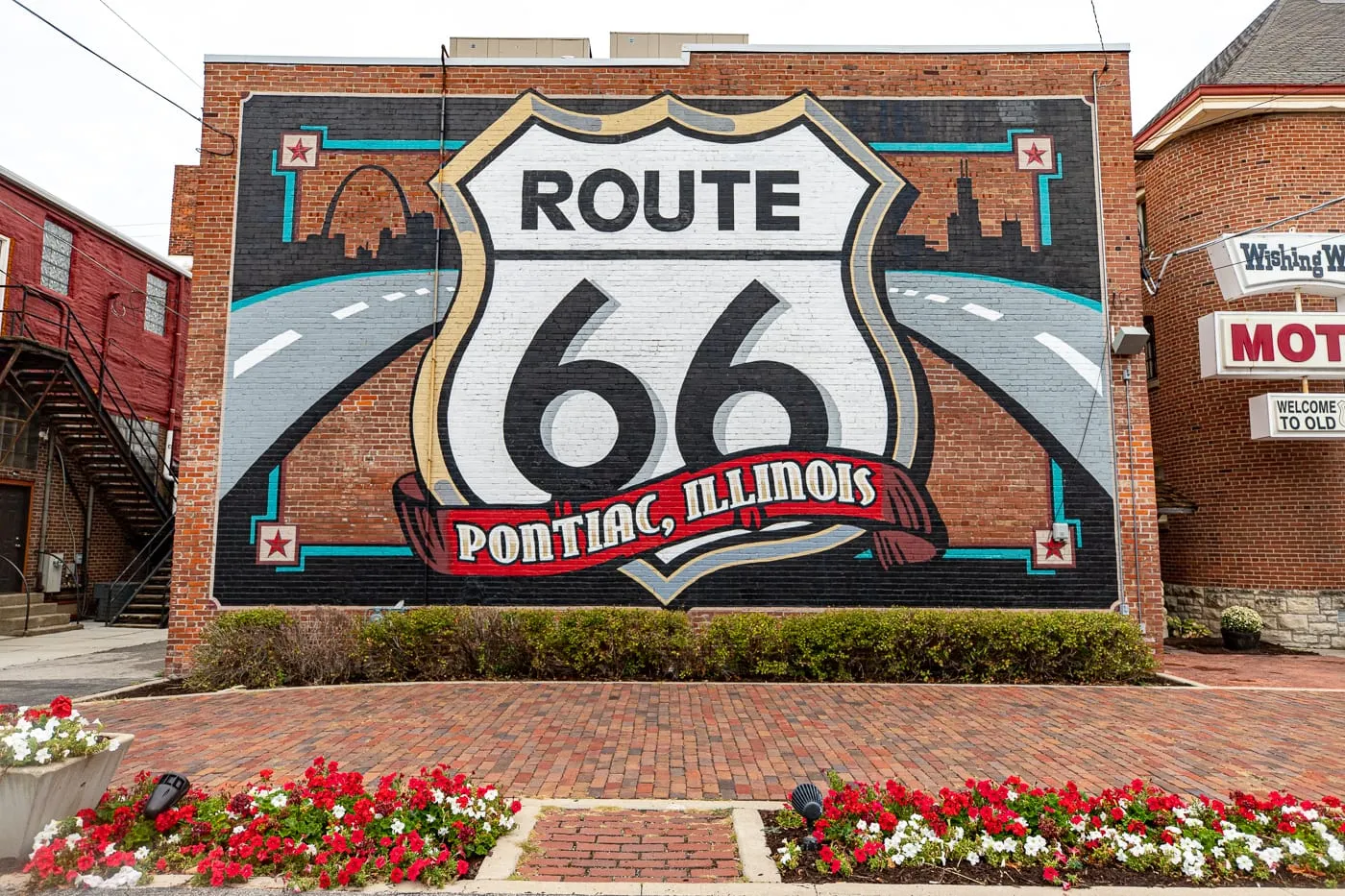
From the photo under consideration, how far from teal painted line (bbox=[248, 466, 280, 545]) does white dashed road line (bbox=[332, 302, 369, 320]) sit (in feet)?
6.52

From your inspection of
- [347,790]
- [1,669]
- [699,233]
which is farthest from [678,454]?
[1,669]

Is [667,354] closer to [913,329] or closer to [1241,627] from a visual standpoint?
[913,329]

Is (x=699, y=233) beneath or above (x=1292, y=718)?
above

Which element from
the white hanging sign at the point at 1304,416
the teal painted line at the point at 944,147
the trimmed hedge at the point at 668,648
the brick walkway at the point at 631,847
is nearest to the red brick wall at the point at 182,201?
the trimmed hedge at the point at 668,648

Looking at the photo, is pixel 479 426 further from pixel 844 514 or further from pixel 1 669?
pixel 1 669

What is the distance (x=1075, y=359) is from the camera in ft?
32.7

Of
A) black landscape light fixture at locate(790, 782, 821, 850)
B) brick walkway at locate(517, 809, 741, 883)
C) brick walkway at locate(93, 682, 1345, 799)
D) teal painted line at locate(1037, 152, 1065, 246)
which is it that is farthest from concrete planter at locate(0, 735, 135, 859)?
teal painted line at locate(1037, 152, 1065, 246)

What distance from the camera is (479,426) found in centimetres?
988

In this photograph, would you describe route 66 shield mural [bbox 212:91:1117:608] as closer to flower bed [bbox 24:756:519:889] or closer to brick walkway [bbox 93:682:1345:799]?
brick walkway [bbox 93:682:1345:799]

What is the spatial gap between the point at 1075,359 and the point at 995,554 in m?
2.63

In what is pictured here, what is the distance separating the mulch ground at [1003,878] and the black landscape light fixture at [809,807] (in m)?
0.09

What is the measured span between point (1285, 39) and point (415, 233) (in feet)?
47.9

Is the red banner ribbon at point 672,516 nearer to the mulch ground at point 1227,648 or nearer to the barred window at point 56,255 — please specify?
the mulch ground at point 1227,648

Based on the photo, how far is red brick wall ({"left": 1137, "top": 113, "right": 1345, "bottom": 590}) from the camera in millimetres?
11555
